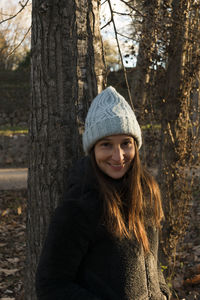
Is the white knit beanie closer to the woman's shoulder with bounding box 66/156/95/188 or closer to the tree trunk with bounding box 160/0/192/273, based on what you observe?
the woman's shoulder with bounding box 66/156/95/188

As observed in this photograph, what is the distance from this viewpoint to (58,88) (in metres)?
2.43

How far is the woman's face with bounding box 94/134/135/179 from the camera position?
74.3 inches

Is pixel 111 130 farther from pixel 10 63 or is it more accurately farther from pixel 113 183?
pixel 10 63

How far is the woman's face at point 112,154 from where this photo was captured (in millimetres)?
1887

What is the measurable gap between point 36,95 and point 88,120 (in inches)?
26.3

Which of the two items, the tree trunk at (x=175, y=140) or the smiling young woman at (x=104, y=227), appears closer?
the smiling young woman at (x=104, y=227)

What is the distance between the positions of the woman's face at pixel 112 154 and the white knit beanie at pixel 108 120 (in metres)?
0.04

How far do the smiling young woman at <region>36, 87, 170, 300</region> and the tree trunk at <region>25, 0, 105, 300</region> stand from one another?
0.40 meters

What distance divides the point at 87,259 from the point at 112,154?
1.78 feet

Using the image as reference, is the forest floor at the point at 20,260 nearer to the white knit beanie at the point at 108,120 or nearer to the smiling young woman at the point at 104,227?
the smiling young woman at the point at 104,227

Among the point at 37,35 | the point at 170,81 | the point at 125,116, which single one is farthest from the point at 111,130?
the point at 170,81

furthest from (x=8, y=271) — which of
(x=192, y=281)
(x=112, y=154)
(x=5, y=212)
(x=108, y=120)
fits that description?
(x=108, y=120)

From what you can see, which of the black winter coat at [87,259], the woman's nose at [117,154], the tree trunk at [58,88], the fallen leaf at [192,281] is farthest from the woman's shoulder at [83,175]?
the fallen leaf at [192,281]

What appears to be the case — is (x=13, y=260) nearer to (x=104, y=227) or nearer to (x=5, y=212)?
(x=5, y=212)
